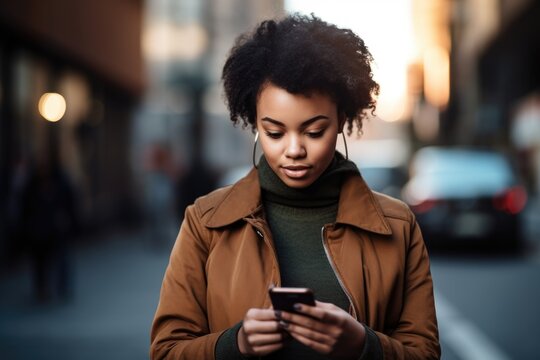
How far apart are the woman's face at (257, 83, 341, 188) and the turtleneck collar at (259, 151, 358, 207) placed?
0.21ft

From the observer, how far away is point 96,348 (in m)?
7.73

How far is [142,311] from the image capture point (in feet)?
32.3

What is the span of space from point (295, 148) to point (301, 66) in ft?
0.76

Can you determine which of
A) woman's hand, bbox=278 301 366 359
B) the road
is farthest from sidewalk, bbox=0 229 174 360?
woman's hand, bbox=278 301 366 359

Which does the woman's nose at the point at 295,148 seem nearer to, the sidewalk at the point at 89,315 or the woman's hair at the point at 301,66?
the woman's hair at the point at 301,66

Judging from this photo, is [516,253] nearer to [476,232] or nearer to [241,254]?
[476,232]

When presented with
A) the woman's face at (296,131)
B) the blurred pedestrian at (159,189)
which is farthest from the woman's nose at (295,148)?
the blurred pedestrian at (159,189)

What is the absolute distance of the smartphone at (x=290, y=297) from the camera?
7.24 feet

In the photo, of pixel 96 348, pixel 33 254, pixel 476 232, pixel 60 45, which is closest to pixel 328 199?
pixel 96 348

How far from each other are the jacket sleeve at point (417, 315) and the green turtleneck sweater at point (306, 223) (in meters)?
0.18

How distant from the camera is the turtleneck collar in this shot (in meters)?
2.73

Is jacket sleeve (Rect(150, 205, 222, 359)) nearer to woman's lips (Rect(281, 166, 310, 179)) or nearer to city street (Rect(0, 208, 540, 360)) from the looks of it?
woman's lips (Rect(281, 166, 310, 179))

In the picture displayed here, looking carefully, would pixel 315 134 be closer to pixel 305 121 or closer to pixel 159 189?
pixel 305 121

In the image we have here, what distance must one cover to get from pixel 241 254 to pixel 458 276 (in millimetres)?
10463
